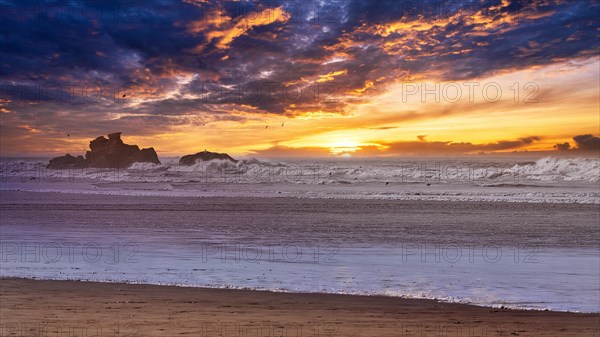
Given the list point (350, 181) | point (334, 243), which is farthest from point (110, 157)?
point (334, 243)

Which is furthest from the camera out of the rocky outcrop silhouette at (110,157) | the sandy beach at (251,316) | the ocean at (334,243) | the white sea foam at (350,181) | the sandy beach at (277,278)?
the rocky outcrop silhouette at (110,157)

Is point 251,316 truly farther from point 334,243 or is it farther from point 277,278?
point 334,243

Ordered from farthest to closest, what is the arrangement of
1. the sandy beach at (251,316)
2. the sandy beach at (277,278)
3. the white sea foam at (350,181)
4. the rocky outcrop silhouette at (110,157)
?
the rocky outcrop silhouette at (110,157) < the white sea foam at (350,181) < the sandy beach at (277,278) < the sandy beach at (251,316)

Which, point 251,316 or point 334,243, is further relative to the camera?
point 334,243

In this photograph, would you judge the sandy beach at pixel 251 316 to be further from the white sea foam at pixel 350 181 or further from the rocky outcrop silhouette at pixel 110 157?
the rocky outcrop silhouette at pixel 110 157

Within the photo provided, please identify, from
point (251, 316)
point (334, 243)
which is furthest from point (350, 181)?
point (251, 316)

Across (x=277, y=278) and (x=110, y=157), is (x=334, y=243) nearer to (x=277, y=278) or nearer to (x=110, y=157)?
(x=277, y=278)

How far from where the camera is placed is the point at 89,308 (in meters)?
9.36

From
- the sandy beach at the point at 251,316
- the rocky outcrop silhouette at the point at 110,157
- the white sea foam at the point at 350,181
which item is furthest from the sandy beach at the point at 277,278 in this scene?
the rocky outcrop silhouette at the point at 110,157

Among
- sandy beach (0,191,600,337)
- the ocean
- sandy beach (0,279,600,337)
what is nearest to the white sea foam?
the ocean

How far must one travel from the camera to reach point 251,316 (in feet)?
29.4

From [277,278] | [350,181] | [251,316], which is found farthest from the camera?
[350,181]

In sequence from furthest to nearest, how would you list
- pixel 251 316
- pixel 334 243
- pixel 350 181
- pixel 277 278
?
pixel 350 181 → pixel 334 243 → pixel 277 278 → pixel 251 316

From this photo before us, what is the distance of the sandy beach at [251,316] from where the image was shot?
825 cm
